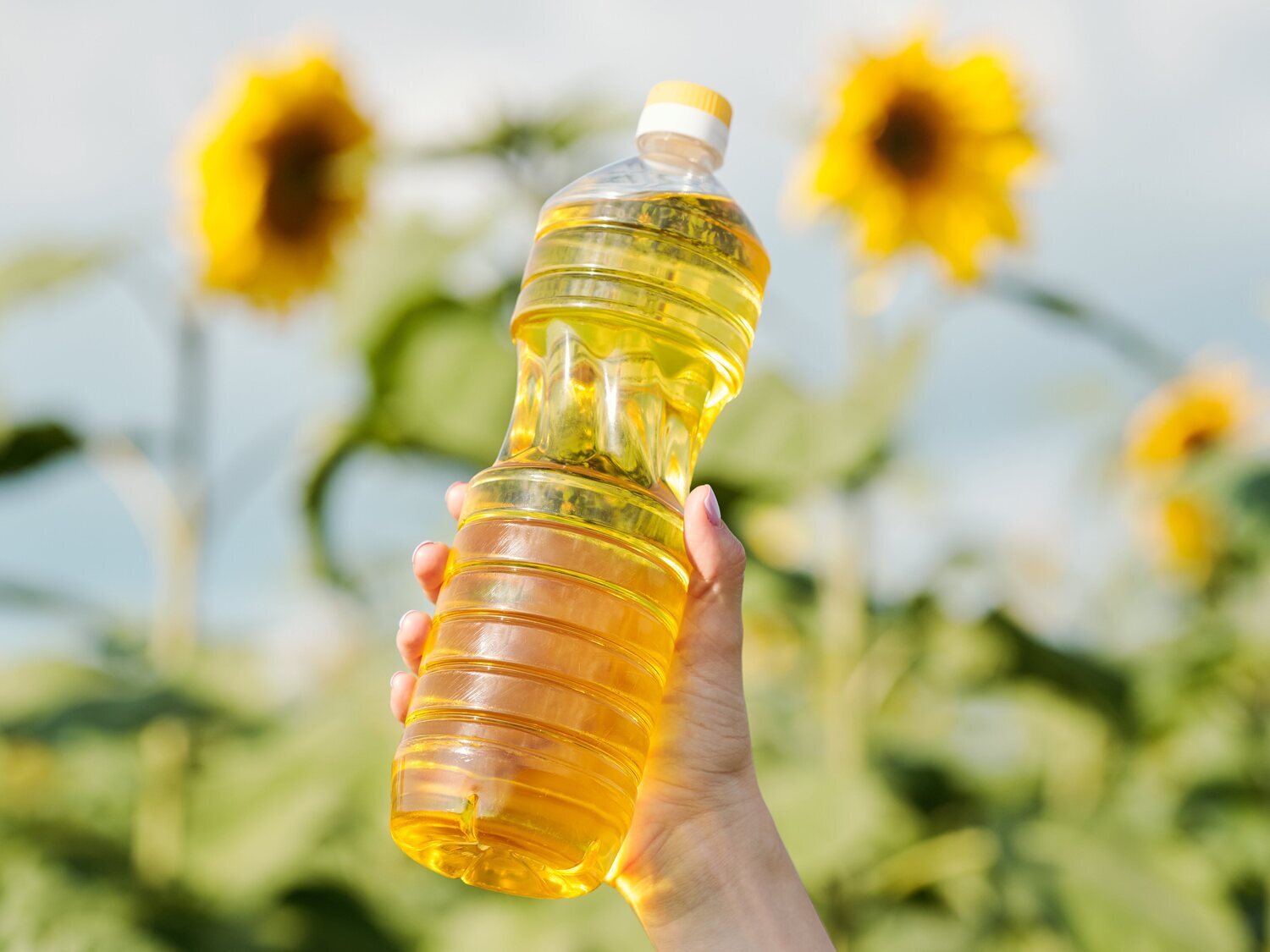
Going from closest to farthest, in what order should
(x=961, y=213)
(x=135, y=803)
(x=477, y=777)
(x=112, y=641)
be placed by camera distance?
(x=477, y=777) < (x=961, y=213) < (x=112, y=641) < (x=135, y=803)

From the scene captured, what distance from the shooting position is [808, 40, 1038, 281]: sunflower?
6.55ft

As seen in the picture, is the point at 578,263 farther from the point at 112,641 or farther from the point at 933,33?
the point at 112,641

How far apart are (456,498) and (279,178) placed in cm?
158

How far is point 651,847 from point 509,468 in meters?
0.31

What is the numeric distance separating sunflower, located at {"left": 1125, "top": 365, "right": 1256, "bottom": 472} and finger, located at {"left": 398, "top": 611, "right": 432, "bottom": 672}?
2.22 m

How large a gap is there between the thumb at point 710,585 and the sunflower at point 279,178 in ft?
5.23

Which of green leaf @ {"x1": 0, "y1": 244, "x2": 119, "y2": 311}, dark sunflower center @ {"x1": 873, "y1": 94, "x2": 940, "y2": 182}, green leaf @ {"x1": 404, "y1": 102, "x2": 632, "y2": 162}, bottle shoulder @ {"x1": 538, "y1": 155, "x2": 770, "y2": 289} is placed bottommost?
bottle shoulder @ {"x1": 538, "y1": 155, "x2": 770, "y2": 289}

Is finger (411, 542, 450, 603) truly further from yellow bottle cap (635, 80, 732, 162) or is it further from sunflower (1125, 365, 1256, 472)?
sunflower (1125, 365, 1256, 472)

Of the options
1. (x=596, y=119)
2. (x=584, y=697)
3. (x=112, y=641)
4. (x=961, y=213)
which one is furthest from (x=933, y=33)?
(x=112, y=641)

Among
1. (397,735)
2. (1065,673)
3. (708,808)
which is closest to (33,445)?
(397,735)

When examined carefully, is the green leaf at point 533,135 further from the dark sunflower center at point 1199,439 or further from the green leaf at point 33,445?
the dark sunflower center at point 1199,439

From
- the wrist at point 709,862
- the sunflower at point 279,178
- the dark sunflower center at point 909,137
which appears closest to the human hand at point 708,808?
the wrist at point 709,862

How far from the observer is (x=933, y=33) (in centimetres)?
209

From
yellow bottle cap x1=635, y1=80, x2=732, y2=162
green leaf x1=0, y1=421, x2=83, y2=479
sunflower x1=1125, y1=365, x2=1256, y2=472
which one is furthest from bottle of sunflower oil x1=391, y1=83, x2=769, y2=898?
sunflower x1=1125, y1=365, x2=1256, y2=472
